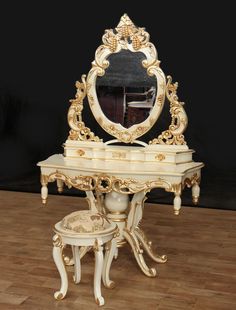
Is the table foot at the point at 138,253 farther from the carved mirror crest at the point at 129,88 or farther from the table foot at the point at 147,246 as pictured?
the carved mirror crest at the point at 129,88

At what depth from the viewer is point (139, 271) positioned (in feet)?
12.6

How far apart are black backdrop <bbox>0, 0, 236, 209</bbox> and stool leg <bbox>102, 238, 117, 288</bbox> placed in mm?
2751

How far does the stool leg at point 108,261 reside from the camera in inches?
135

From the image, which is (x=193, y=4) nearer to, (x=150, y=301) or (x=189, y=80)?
(x=189, y=80)

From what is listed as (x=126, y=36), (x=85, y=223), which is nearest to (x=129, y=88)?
(x=126, y=36)

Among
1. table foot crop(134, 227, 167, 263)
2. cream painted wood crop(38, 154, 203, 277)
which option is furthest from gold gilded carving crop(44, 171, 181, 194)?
→ table foot crop(134, 227, 167, 263)

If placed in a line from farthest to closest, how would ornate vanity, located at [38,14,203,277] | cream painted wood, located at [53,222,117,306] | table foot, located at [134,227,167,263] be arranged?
1. table foot, located at [134,227,167,263]
2. ornate vanity, located at [38,14,203,277]
3. cream painted wood, located at [53,222,117,306]

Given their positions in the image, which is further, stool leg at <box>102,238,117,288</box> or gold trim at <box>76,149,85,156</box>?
gold trim at <box>76,149,85,156</box>

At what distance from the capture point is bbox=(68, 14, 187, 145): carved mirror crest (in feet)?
12.2

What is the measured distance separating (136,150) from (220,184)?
247 cm

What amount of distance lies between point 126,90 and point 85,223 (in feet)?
3.39

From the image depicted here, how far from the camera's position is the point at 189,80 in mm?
5938

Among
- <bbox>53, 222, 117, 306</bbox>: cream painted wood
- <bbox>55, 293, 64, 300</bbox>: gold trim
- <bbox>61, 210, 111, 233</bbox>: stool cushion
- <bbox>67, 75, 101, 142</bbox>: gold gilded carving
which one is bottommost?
<bbox>55, 293, 64, 300</bbox>: gold trim

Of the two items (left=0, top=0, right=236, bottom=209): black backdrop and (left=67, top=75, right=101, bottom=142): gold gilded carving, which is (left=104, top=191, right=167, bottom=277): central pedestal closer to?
(left=67, top=75, right=101, bottom=142): gold gilded carving
